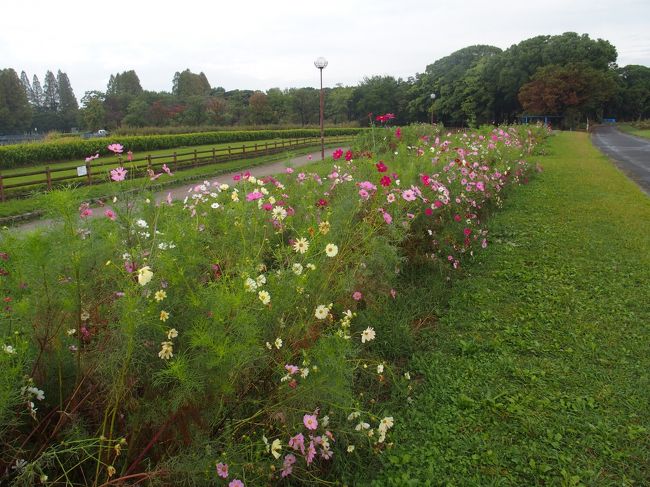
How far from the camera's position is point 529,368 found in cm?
308

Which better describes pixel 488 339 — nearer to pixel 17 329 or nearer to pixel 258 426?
pixel 258 426

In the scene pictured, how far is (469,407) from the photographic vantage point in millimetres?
2719

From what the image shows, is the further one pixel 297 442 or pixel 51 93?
pixel 51 93

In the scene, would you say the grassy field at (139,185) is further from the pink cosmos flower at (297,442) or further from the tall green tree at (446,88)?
the tall green tree at (446,88)

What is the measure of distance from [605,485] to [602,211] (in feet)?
21.4

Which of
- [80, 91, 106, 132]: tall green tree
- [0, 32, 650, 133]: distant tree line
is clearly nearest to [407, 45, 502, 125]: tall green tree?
[0, 32, 650, 133]: distant tree line

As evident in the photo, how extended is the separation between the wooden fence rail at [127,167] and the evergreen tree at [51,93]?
227 feet

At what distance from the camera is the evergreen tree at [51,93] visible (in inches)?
3177

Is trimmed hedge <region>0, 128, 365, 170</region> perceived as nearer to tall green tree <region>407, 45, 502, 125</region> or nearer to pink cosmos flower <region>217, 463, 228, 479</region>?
pink cosmos flower <region>217, 463, 228, 479</region>

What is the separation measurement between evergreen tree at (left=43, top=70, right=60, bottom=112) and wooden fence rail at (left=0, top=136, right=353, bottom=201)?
227 ft

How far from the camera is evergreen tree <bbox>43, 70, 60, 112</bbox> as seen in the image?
80688 millimetres

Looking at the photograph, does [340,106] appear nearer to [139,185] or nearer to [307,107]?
[307,107]

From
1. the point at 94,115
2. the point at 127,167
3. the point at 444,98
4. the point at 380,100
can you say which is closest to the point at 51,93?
the point at 94,115

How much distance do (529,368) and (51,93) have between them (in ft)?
318
